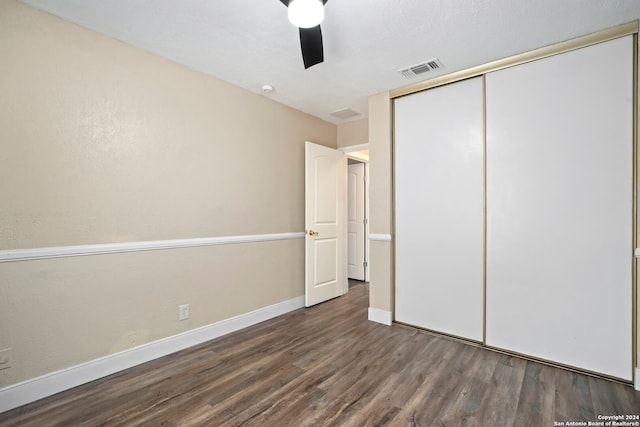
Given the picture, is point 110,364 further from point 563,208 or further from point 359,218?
point 359,218

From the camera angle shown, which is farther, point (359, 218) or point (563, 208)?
point (359, 218)

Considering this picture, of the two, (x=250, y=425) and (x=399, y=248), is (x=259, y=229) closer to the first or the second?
(x=399, y=248)

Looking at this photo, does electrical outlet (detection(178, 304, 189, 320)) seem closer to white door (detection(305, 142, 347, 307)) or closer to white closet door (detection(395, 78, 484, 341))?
white door (detection(305, 142, 347, 307))

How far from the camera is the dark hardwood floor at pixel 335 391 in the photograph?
1.72 m

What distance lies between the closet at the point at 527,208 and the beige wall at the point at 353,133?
37.6 inches

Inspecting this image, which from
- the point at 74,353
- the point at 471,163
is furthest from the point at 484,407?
the point at 74,353

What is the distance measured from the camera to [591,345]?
216 centimetres

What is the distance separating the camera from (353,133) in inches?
166

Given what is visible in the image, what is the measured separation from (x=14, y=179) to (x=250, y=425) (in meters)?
2.05

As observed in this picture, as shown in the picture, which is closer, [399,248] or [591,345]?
[591,345]

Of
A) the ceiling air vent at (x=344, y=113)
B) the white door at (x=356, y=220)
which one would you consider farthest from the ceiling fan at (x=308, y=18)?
the white door at (x=356, y=220)

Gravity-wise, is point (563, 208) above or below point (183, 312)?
above

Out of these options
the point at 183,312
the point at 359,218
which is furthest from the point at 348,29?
the point at 359,218

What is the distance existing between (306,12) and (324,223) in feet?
8.83
